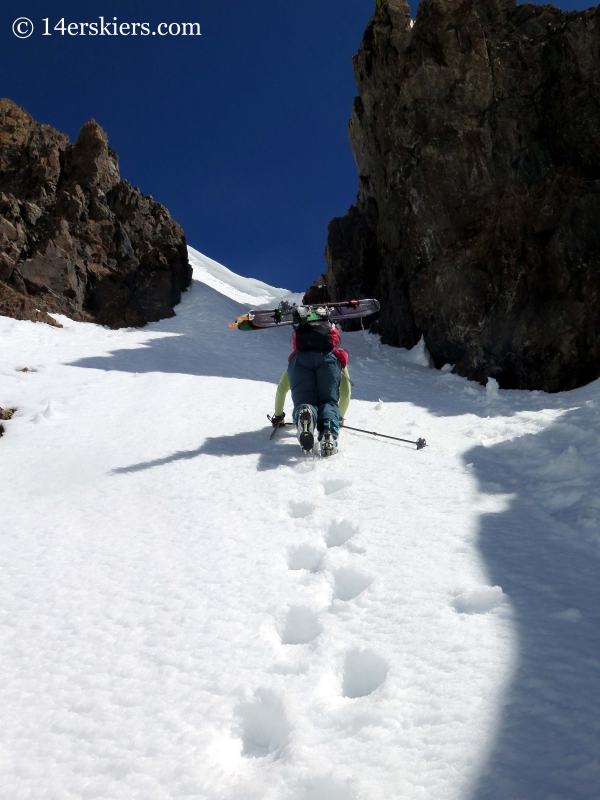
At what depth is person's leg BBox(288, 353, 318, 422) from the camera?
7.06 m

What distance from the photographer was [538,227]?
1506cm

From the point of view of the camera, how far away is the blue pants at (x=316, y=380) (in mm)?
7059

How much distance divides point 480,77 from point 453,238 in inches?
212

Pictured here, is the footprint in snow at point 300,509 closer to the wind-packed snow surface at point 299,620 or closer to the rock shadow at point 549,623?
the wind-packed snow surface at point 299,620

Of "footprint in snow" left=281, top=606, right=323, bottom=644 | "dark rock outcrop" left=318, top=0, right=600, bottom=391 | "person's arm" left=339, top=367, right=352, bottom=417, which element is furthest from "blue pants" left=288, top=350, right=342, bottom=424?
"dark rock outcrop" left=318, top=0, right=600, bottom=391

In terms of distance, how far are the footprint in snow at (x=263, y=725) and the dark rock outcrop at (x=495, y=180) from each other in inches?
501

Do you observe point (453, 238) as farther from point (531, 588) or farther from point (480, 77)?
point (531, 588)

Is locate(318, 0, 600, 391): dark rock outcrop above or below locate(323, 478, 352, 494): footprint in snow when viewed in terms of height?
above

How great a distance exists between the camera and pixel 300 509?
5.14 meters

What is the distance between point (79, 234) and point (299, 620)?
2542cm

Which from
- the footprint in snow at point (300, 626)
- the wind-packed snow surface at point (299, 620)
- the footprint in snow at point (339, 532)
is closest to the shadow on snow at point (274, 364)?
the wind-packed snow surface at point (299, 620)

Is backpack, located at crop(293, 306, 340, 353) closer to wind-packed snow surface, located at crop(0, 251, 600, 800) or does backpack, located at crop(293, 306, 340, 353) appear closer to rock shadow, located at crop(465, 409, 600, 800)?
wind-packed snow surface, located at crop(0, 251, 600, 800)

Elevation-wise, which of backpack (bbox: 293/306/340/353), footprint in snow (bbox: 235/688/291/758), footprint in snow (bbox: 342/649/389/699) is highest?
backpack (bbox: 293/306/340/353)

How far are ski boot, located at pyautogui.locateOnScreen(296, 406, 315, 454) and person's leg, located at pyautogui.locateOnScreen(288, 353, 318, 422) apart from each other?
0.29m
